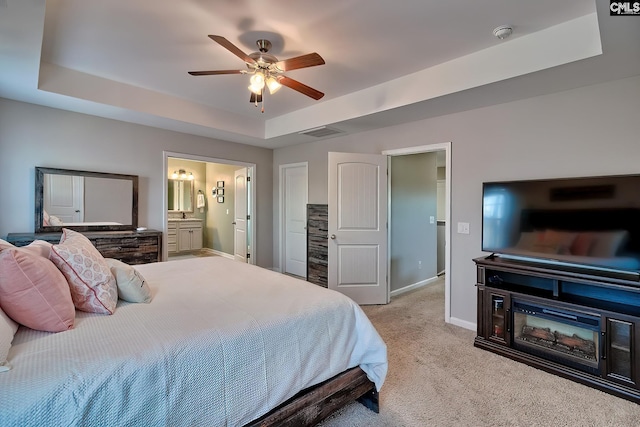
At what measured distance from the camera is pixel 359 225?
411cm

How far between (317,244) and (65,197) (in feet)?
10.8

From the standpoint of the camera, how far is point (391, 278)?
446cm

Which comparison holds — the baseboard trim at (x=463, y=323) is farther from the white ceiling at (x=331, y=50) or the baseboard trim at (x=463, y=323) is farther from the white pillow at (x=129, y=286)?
the white pillow at (x=129, y=286)

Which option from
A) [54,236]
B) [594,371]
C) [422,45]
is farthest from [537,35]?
[54,236]

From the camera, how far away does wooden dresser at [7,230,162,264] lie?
3365 millimetres

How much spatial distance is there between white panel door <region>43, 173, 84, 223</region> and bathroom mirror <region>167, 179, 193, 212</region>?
3.83 meters

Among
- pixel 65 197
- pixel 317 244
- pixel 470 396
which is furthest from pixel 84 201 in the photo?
pixel 470 396

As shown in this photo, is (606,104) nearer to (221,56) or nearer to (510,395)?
(510,395)

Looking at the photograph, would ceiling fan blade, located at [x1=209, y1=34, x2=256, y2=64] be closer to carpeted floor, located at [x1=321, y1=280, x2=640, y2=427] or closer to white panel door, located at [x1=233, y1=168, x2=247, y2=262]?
carpeted floor, located at [x1=321, y1=280, x2=640, y2=427]

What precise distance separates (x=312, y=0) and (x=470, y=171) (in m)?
2.37

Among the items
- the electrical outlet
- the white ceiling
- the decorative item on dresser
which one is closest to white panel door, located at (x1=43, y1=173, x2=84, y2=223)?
the white ceiling

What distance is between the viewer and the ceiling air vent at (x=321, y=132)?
4270 millimetres

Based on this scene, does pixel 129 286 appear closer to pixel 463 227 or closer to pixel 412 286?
pixel 463 227

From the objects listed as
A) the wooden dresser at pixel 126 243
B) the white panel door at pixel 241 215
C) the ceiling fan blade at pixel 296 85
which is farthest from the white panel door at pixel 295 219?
the ceiling fan blade at pixel 296 85
